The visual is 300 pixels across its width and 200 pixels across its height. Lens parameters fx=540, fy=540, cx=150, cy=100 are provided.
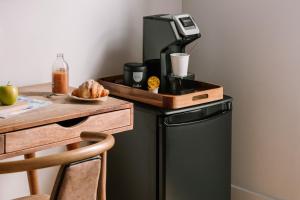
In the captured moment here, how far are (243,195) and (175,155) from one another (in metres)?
0.80

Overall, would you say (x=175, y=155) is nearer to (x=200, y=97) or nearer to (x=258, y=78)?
(x=200, y=97)

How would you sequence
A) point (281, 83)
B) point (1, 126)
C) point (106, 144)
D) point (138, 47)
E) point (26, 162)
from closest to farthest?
point (26, 162)
point (106, 144)
point (1, 126)
point (281, 83)
point (138, 47)

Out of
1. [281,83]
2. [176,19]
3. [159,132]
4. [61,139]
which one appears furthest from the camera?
[281,83]

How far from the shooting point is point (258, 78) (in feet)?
9.73

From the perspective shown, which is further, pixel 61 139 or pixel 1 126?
pixel 61 139

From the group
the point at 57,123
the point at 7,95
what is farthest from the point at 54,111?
the point at 7,95

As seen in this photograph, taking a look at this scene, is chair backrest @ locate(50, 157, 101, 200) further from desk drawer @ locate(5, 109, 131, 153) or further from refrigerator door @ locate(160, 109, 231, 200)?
refrigerator door @ locate(160, 109, 231, 200)

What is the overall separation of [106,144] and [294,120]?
4.91 feet

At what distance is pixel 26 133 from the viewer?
1995 mm

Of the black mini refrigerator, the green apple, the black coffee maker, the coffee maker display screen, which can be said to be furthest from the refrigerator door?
Answer: the green apple

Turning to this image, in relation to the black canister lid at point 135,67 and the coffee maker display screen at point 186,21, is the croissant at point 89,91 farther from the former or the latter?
the coffee maker display screen at point 186,21

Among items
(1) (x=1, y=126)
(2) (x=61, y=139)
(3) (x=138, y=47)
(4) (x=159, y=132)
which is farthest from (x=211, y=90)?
(1) (x=1, y=126)

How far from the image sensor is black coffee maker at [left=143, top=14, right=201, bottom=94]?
266cm

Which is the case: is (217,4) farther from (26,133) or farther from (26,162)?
(26,162)
